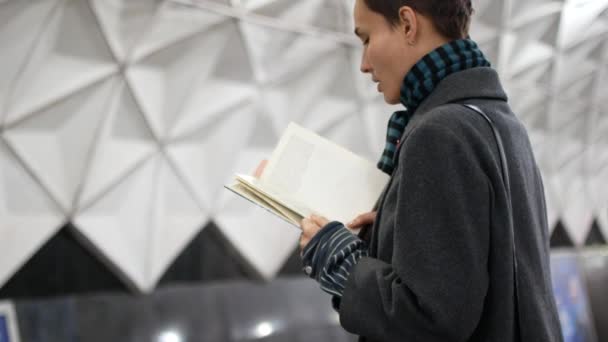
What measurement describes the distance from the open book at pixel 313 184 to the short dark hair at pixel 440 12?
2.26ft

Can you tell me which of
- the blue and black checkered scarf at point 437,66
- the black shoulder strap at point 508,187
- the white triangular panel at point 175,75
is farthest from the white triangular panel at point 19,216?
the black shoulder strap at point 508,187

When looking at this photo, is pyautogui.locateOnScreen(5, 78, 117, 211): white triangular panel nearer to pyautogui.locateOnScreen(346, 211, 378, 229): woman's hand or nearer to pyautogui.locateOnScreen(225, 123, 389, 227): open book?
pyautogui.locateOnScreen(225, 123, 389, 227): open book

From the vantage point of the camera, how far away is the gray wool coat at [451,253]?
6.39ft

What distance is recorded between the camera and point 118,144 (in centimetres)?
997

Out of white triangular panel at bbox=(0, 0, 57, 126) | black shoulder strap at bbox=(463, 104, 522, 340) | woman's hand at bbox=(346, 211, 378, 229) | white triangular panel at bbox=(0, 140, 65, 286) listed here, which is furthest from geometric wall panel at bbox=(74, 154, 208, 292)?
black shoulder strap at bbox=(463, 104, 522, 340)

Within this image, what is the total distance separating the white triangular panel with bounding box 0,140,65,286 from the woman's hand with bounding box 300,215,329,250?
724cm

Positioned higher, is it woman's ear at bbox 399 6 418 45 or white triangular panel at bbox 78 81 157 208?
woman's ear at bbox 399 6 418 45

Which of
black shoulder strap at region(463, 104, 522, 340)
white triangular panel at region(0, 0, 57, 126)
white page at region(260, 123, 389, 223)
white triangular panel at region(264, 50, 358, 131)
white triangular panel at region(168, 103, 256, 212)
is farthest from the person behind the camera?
white triangular panel at region(264, 50, 358, 131)

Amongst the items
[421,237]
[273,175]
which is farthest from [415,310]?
[273,175]

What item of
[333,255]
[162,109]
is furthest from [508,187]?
[162,109]

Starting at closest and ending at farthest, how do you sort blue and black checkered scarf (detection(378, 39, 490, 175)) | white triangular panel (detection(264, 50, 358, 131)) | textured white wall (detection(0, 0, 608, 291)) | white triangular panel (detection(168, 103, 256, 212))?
blue and black checkered scarf (detection(378, 39, 490, 175)), textured white wall (detection(0, 0, 608, 291)), white triangular panel (detection(168, 103, 256, 212)), white triangular panel (detection(264, 50, 358, 131))

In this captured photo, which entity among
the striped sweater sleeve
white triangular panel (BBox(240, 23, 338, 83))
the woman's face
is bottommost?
white triangular panel (BBox(240, 23, 338, 83))

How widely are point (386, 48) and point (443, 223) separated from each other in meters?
0.76

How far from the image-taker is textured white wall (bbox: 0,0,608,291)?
888 cm
